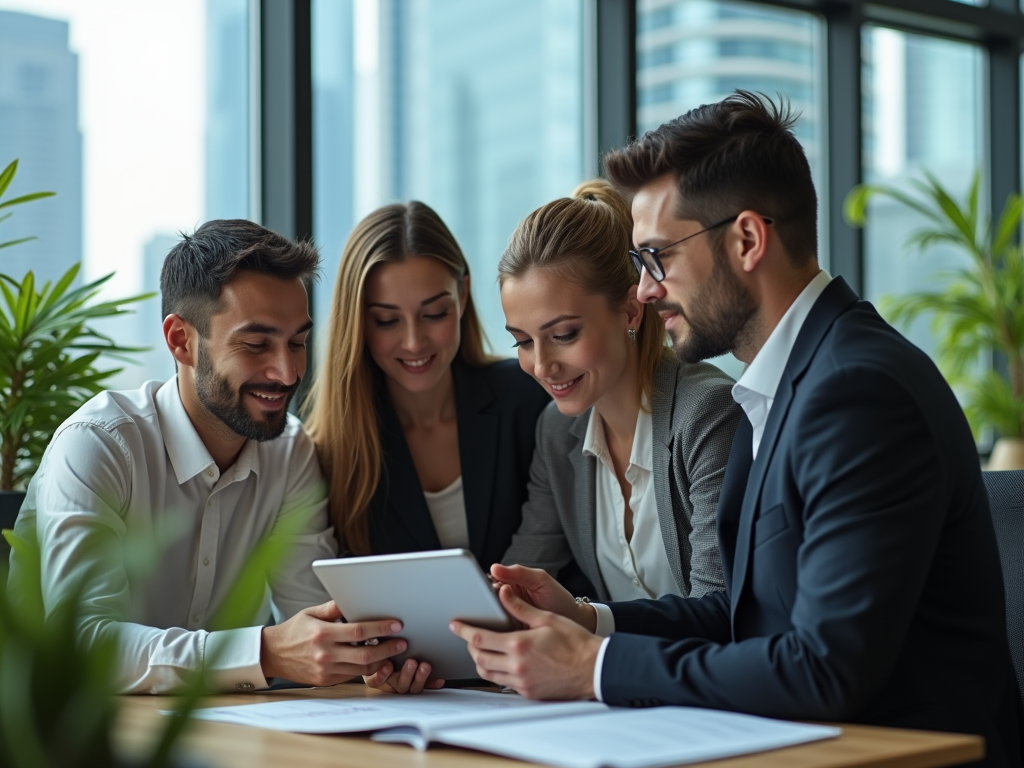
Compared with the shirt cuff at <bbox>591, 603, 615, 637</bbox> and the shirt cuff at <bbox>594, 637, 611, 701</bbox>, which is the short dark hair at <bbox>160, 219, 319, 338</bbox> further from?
the shirt cuff at <bbox>594, 637, 611, 701</bbox>

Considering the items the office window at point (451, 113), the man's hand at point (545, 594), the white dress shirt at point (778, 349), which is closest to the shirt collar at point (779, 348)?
the white dress shirt at point (778, 349)

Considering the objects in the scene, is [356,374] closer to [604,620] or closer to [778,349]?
[604,620]

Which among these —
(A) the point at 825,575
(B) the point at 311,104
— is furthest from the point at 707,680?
(B) the point at 311,104

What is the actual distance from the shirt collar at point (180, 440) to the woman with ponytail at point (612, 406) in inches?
26.7

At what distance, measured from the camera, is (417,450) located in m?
2.77

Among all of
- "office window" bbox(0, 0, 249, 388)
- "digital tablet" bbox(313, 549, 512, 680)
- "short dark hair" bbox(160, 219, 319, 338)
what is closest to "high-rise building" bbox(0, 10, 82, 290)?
"office window" bbox(0, 0, 249, 388)

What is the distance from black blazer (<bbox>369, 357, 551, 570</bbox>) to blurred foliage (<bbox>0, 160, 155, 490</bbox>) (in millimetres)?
667

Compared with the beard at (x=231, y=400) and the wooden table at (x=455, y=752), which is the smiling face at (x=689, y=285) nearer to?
the wooden table at (x=455, y=752)

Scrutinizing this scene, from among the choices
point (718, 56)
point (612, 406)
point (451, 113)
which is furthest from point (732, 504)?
point (718, 56)

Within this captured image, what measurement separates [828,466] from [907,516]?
4.4 inches

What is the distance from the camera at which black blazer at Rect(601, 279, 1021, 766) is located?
1376 millimetres

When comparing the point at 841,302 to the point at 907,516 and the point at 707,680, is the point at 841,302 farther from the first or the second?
the point at 707,680

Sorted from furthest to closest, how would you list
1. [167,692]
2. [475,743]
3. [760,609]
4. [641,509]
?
[641,509], [167,692], [760,609], [475,743]

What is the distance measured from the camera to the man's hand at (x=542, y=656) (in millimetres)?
1514
